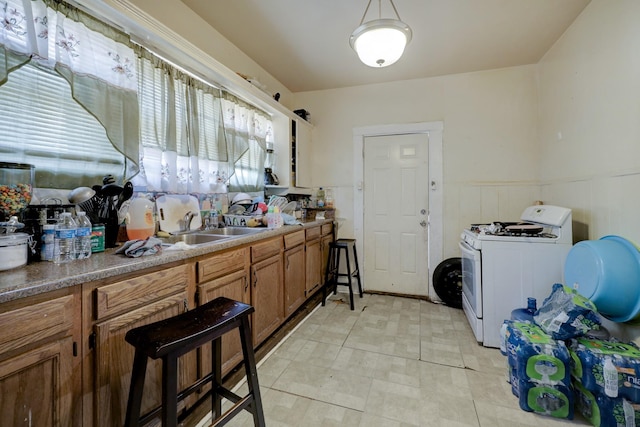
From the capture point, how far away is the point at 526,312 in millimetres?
1940

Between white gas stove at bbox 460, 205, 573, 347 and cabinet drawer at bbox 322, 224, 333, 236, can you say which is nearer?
white gas stove at bbox 460, 205, 573, 347

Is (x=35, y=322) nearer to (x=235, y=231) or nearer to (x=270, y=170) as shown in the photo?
(x=235, y=231)

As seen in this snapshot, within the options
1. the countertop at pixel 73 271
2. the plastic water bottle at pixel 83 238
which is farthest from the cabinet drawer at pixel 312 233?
the plastic water bottle at pixel 83 238

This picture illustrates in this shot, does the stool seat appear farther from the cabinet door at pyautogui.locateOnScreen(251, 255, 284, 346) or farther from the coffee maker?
the coffee maker

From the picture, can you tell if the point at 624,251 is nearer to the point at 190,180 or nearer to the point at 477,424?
the point at 477,424

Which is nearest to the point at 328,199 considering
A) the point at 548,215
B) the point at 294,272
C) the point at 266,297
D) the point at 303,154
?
the point at 303,154

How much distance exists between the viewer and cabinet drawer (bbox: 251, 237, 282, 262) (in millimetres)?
1889

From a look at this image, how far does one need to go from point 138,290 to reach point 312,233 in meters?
1.85

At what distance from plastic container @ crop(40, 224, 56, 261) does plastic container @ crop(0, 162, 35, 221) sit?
12cm

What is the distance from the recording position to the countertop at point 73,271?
2.63 feet

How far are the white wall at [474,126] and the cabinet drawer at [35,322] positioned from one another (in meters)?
2.98

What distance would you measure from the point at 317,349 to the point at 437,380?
86 cm

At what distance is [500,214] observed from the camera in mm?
2996

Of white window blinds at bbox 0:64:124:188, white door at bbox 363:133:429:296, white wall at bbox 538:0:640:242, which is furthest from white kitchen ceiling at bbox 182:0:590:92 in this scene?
white window blinds at bbox 0:64:124:188
